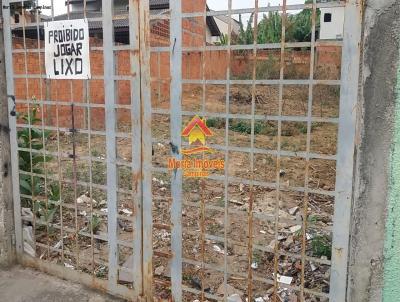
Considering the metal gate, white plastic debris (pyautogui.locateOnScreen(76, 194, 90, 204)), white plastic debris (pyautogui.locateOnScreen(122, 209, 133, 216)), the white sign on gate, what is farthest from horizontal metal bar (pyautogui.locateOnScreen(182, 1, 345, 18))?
white plastic debris (pyautogui.locateOnScreen(76, 194, 90, 204))

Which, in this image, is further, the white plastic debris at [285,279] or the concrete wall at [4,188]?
the concrete wall at [4,188]

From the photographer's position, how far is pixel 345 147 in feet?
6.50

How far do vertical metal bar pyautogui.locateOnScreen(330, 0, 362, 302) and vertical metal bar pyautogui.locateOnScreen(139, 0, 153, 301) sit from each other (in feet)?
3.81

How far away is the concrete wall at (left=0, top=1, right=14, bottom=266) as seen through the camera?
3.20 m

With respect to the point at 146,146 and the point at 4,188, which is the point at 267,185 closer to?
the point at 146,146

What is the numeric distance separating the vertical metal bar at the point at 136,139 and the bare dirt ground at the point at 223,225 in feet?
0.20

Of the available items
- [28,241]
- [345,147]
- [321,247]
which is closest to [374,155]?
[345,147]

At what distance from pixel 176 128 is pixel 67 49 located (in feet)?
3.34

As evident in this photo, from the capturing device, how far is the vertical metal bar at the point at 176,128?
2352mm

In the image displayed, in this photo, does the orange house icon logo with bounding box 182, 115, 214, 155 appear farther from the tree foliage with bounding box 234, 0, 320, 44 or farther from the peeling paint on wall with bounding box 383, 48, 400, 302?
the peeling paint on wall with bounding box 383, 48, 400, 302

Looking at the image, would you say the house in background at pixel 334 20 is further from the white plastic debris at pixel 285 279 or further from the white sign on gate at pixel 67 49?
the white plastic debris at pixel 285 279

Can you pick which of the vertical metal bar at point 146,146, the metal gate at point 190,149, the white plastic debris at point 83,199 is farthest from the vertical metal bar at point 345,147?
the white plastic debris at point 83,199

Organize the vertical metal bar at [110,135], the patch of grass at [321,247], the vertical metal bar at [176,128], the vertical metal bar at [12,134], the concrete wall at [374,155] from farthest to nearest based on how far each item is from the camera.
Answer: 1. the patch of grass at [321,247]
2. the vertical metal bar at [12,134]
3. the vertical metal bar at [110,135]
4. the vertical metal bar at [176,128]
5. the concrete wall at [374,155]

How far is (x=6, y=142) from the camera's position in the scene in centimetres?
324
